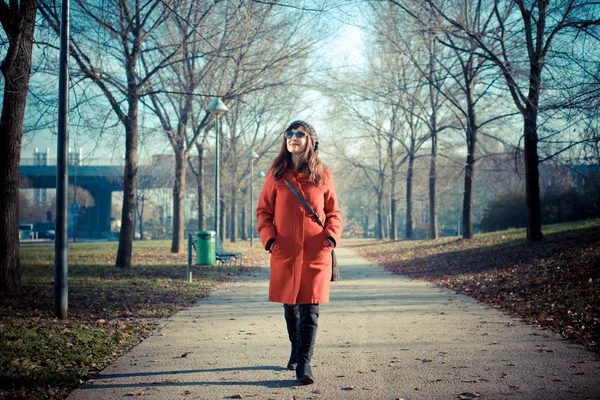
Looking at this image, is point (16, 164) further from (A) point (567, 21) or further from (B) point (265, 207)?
(A) point (567, 21)

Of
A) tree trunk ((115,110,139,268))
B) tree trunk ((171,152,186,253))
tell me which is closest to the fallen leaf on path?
tree trunk ((115,110,139,268))

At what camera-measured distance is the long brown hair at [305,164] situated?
4.62 meters

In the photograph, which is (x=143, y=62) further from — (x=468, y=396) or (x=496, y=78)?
(x=468, y=396)

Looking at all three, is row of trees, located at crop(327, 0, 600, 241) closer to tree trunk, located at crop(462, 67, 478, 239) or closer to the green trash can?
tree trunk, located at crop(462, 67, 478, 239)

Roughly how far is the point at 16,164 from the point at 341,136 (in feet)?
87.3

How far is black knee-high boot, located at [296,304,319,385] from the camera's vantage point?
4.38 m

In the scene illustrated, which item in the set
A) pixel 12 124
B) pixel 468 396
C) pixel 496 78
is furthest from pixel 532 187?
pixel 12 124

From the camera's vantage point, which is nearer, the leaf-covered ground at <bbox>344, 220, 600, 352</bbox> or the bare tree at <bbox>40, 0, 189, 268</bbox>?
the leaf-covered ground at <bbox>344, 220, 600, 352</bbox>

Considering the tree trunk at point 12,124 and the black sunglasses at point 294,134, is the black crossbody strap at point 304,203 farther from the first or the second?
the tree trunk at point 12,124

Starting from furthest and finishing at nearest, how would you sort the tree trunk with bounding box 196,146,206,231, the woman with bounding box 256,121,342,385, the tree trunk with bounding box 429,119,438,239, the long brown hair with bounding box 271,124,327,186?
the tree trunk with bounding box 429,119,438,239, the tree trunk with bounding box 196,146,206,231, the long brown hair with bounding box 271,124,327,186, the woman with bounding box 256,121,342,385

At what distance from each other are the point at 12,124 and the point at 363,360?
6.86 m

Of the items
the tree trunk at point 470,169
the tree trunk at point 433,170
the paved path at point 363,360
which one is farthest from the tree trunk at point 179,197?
the paved path at point 363,360

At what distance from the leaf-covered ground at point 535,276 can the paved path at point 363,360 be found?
0.50 metres

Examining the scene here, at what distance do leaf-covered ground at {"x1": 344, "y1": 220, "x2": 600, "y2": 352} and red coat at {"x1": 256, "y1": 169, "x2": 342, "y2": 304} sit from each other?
2.95 meters
